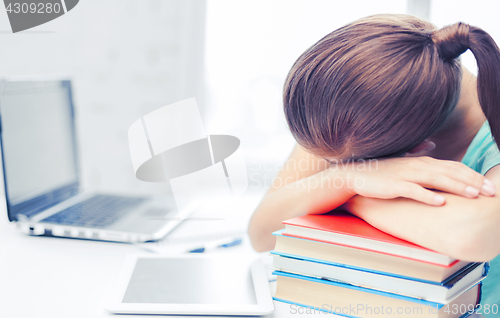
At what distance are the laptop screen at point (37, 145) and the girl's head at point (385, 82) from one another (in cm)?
60

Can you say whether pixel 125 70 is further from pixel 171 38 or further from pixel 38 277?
pixel 38 277

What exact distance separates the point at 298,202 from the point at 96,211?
1.50 ft

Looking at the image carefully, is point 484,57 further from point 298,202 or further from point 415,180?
point 298,202

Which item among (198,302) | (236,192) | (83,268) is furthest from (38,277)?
(236,192)

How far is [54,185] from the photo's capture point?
2.79 feet

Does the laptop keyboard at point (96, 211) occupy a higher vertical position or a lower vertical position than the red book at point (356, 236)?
lower

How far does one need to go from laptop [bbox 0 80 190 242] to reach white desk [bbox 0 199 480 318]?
0.11 ft

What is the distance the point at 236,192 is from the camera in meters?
0.98

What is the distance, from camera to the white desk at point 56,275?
1.57ft

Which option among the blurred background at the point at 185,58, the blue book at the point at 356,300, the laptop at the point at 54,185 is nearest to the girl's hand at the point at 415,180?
the blue book at the point at 356,300

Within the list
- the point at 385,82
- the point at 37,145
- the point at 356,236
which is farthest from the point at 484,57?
the point at 37,145

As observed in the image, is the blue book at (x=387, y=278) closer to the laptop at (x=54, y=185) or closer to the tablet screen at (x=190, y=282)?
the tablet screen at (x=190, y=282)

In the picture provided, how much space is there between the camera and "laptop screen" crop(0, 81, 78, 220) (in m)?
0.75

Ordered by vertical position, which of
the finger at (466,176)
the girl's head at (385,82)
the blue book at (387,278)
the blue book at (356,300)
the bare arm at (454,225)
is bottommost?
the blue book at (356,300)
